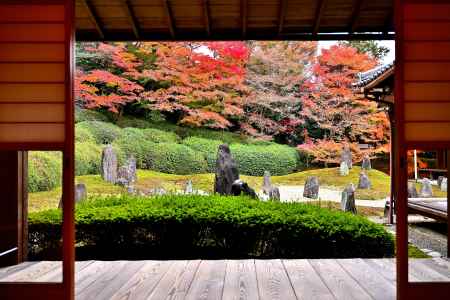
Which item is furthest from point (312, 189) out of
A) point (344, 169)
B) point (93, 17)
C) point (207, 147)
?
point (93, 17)

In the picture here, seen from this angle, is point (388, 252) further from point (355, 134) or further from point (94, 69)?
point (94, 69)

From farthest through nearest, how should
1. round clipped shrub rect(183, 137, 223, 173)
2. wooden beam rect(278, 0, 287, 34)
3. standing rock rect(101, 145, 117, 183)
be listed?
round clipped shrub rect(183, 137, 223, 173) < standing rock rect(101, 145, 117, 183) < wooden beam rect(278, 0, 287, 34)

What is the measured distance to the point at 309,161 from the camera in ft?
42.5

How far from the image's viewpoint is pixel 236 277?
3533 mm

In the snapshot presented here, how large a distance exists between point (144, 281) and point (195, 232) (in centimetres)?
157

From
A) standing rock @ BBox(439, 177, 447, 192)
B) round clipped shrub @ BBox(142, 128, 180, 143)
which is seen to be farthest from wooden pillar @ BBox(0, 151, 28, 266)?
standing rock @ BBox(439, 177, 447, 192)

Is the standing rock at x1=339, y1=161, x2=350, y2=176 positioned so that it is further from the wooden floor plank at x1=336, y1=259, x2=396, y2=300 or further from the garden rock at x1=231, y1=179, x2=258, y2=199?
the wooden floor plank at x1=336, y1=259, x2=396, y2=300

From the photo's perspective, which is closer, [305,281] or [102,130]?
[305,281]

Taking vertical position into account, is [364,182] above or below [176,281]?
above

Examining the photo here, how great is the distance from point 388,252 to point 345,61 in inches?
298

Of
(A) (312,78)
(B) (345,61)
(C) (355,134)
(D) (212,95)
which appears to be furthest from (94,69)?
A: (C) (355,134)

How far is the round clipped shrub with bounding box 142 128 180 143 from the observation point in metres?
12.0

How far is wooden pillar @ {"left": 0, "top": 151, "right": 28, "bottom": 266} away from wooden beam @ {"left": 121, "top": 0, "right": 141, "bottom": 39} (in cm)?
167

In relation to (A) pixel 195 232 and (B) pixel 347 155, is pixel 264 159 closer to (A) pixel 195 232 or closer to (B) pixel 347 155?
(B) pixel 347 155
